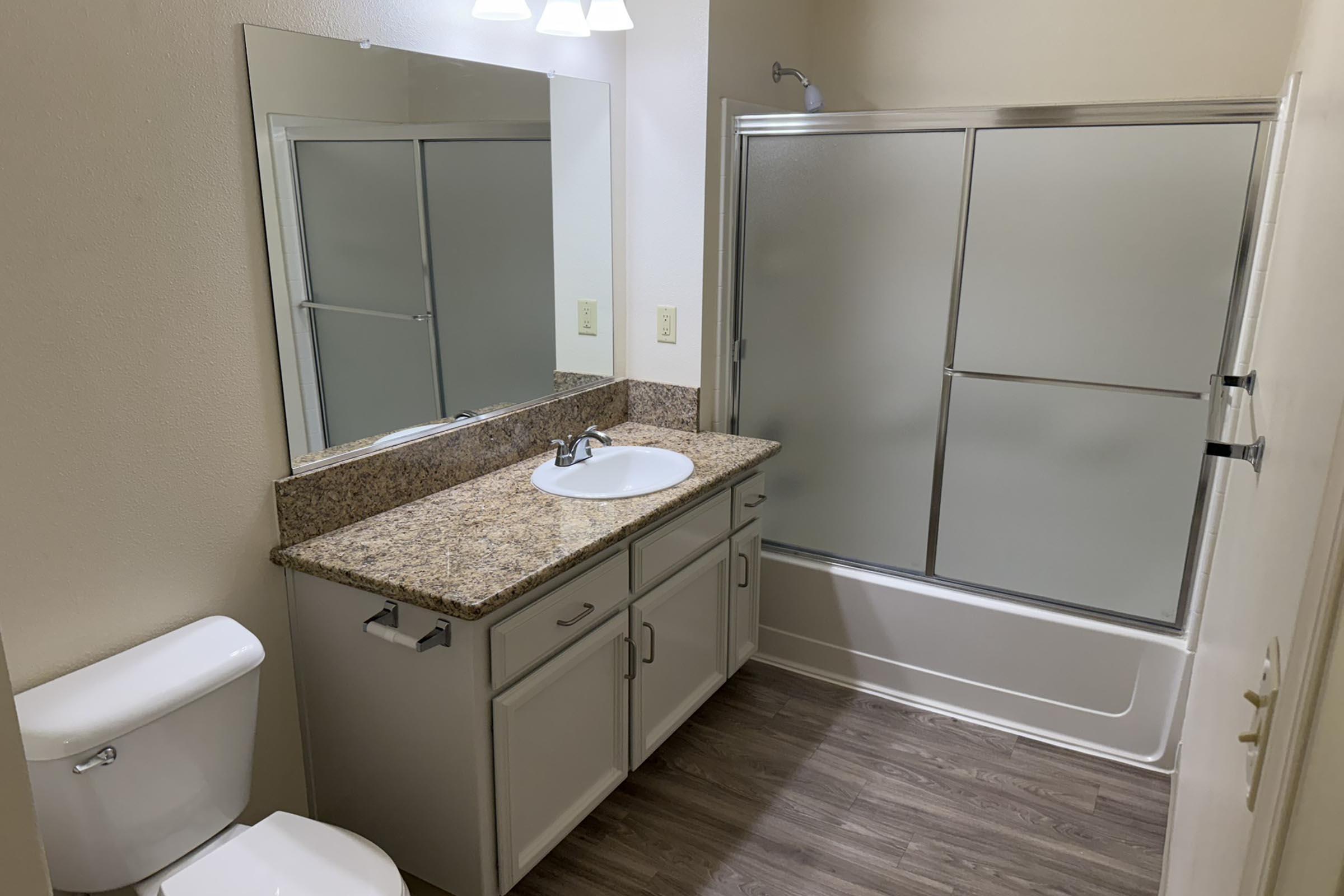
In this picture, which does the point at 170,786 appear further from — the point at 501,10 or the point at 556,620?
the point at 501,10

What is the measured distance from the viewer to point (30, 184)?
142 cm

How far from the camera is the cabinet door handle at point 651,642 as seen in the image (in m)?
2.26

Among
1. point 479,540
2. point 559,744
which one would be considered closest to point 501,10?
point 479,540

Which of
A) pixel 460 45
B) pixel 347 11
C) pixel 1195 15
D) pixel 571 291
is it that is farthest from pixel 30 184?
pixel 1195 15

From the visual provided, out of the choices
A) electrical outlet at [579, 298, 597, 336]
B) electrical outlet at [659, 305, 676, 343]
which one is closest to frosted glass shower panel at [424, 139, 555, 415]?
electrical outlet at [579, 298, 597, 336]

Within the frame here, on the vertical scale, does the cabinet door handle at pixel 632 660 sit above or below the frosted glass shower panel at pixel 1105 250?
below

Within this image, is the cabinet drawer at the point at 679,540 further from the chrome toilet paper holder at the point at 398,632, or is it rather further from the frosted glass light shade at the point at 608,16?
the frosted glass light shade at the point at 608,16

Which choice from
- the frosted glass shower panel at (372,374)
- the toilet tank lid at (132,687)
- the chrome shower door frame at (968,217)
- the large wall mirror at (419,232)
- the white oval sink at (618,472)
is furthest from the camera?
the white oval sink at (618,472)

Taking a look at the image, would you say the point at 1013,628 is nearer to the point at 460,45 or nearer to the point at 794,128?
the point at 794,128

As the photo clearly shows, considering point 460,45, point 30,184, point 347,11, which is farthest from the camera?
point 460,45

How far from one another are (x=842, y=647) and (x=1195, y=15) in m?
2.15

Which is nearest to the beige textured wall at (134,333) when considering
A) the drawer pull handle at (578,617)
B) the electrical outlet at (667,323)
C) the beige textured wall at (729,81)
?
the drawer pull handle at (578,617)

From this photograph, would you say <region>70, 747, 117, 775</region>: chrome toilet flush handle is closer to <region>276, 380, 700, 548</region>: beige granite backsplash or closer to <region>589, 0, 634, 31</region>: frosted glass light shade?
<region>276, 380, 700, 548</region>: beige granite backsplash

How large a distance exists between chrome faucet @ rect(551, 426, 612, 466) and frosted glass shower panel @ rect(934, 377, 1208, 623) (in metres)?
1.07
